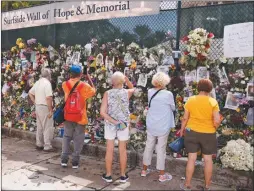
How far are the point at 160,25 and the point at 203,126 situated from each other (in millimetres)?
2151

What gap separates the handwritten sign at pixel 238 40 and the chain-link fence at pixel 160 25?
Result: 0.46 ft

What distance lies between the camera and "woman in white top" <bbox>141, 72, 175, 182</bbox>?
4.89 metres

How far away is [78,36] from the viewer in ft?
22.8

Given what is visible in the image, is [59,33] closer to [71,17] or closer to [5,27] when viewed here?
[71,17]

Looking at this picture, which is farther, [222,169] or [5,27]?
[5,27]

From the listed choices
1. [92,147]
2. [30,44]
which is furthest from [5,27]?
[92,147]

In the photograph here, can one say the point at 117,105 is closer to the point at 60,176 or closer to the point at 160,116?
the point at 160,116

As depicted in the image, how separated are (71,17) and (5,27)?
2.60 m

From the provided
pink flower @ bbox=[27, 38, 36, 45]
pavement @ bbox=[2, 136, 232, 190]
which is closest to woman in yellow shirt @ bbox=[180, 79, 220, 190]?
pavement @ bbox=[2, 136, 232, 190]

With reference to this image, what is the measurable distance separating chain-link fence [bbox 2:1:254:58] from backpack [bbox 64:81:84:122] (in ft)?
4.80

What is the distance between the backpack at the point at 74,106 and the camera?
17.5 ft

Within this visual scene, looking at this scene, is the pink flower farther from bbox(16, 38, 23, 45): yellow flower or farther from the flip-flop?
the flip-flop

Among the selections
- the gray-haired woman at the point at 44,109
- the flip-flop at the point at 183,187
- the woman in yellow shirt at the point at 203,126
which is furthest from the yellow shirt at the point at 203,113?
the gray-haired woman at the point at 44,109

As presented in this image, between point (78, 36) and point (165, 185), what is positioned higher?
point (78, 36)
